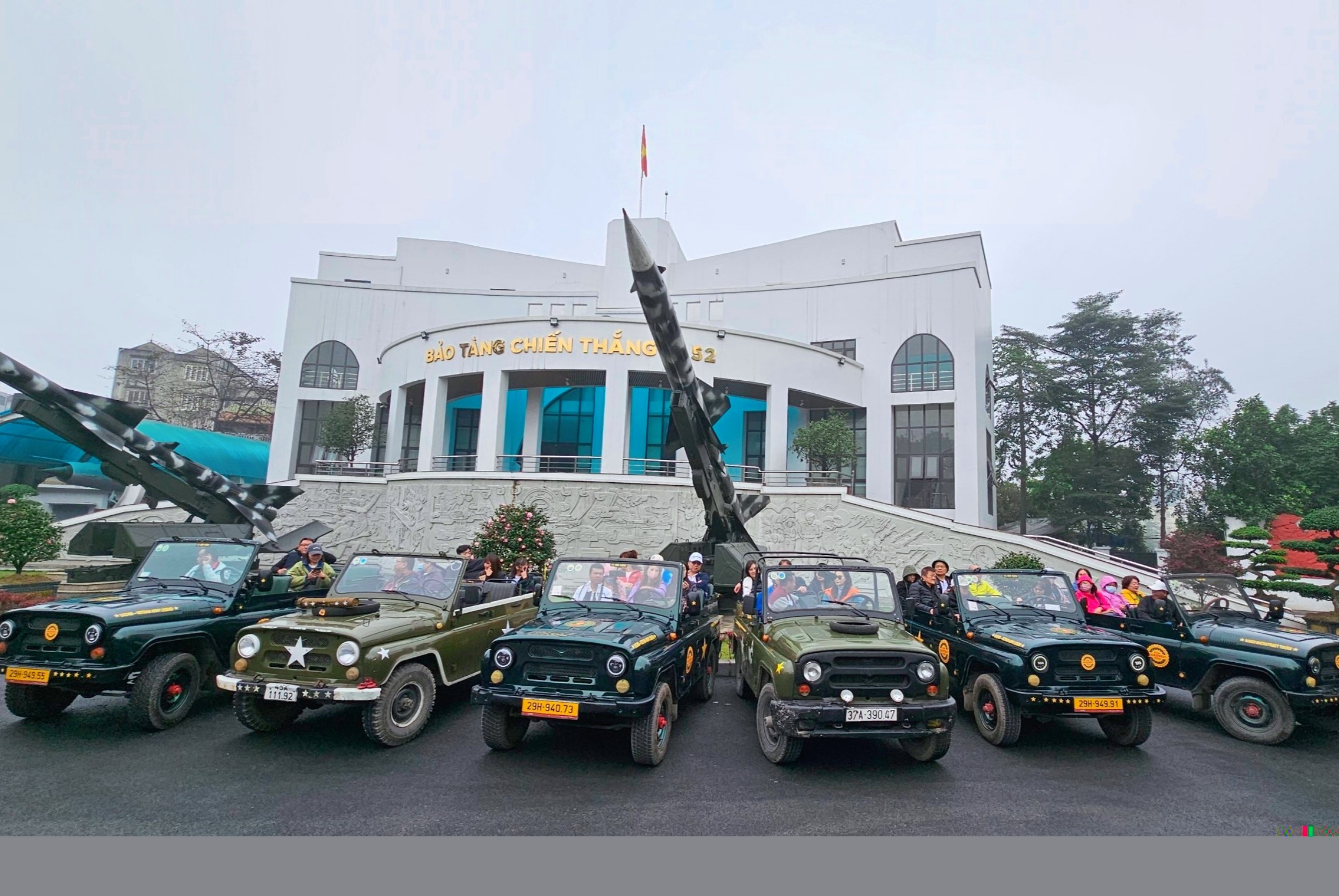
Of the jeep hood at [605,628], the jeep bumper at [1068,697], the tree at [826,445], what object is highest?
the tree at [826,445]

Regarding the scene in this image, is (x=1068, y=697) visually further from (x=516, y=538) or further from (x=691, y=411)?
(x=516, y=538)

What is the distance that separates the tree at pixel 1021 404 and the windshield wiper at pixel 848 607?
113 feet

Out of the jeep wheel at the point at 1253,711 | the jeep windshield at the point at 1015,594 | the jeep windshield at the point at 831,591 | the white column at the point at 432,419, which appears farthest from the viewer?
the white column at the point at 432,419

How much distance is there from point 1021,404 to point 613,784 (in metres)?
39.9

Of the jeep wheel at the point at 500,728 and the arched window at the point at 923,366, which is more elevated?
the arched window at the point at 923,366

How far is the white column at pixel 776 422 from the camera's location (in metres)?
26.8

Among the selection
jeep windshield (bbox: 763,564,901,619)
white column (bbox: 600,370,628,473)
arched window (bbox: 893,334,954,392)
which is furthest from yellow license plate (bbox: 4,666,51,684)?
arched window (bbox: 893,334,954,392)

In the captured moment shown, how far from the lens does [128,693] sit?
7039mm

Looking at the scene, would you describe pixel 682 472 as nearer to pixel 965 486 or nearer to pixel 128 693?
pixel 965 486

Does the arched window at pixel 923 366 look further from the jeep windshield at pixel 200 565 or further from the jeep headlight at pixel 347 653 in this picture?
the jeep headlight at pixel 347 653

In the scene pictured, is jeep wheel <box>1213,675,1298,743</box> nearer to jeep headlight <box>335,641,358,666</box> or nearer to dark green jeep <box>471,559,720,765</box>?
dark green jeep <box>471,559,720,765</box>

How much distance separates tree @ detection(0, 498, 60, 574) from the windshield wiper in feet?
59.4

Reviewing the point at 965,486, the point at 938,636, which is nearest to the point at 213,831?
the point at 938,636

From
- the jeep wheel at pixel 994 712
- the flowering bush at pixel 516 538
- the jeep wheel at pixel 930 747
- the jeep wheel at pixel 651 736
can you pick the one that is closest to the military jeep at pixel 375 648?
the jeep wheel at pixel 651 736
